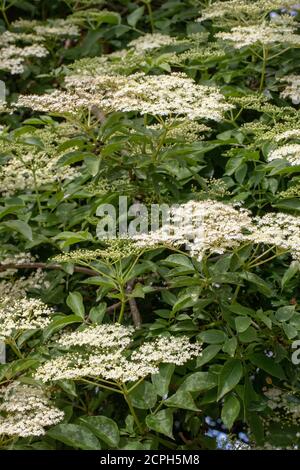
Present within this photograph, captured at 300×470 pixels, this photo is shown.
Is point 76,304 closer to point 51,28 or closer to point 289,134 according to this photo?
point 289,134

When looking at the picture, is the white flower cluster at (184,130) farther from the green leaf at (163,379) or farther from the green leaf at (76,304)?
the green leaf at (163,379)

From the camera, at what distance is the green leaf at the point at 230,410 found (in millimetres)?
3043

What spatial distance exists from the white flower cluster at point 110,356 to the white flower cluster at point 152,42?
1.88 metres

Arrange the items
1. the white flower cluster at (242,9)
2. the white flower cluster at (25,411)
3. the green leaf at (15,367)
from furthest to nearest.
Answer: the white flower cluster at (242,9) < the green leaf at (15,367) < the white flower cluster at (25,411)

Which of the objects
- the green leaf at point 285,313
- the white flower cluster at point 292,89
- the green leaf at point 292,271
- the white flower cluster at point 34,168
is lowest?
the green leaf at point 285,313

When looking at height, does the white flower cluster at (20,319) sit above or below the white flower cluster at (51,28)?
below

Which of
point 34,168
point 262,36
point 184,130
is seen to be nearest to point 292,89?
point 262,36

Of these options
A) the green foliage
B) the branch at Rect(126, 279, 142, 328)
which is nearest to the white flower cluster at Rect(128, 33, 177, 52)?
the green foliage

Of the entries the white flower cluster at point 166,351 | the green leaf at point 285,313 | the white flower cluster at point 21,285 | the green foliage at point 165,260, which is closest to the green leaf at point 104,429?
the green foliage at point 165,260

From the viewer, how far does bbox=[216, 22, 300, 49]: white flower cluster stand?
4.08 m

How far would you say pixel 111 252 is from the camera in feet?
10.3

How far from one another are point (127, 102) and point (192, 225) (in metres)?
0.60

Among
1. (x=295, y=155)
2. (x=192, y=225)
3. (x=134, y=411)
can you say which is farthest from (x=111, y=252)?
(x=295, y=155)

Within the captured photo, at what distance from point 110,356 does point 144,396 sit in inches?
9.0
